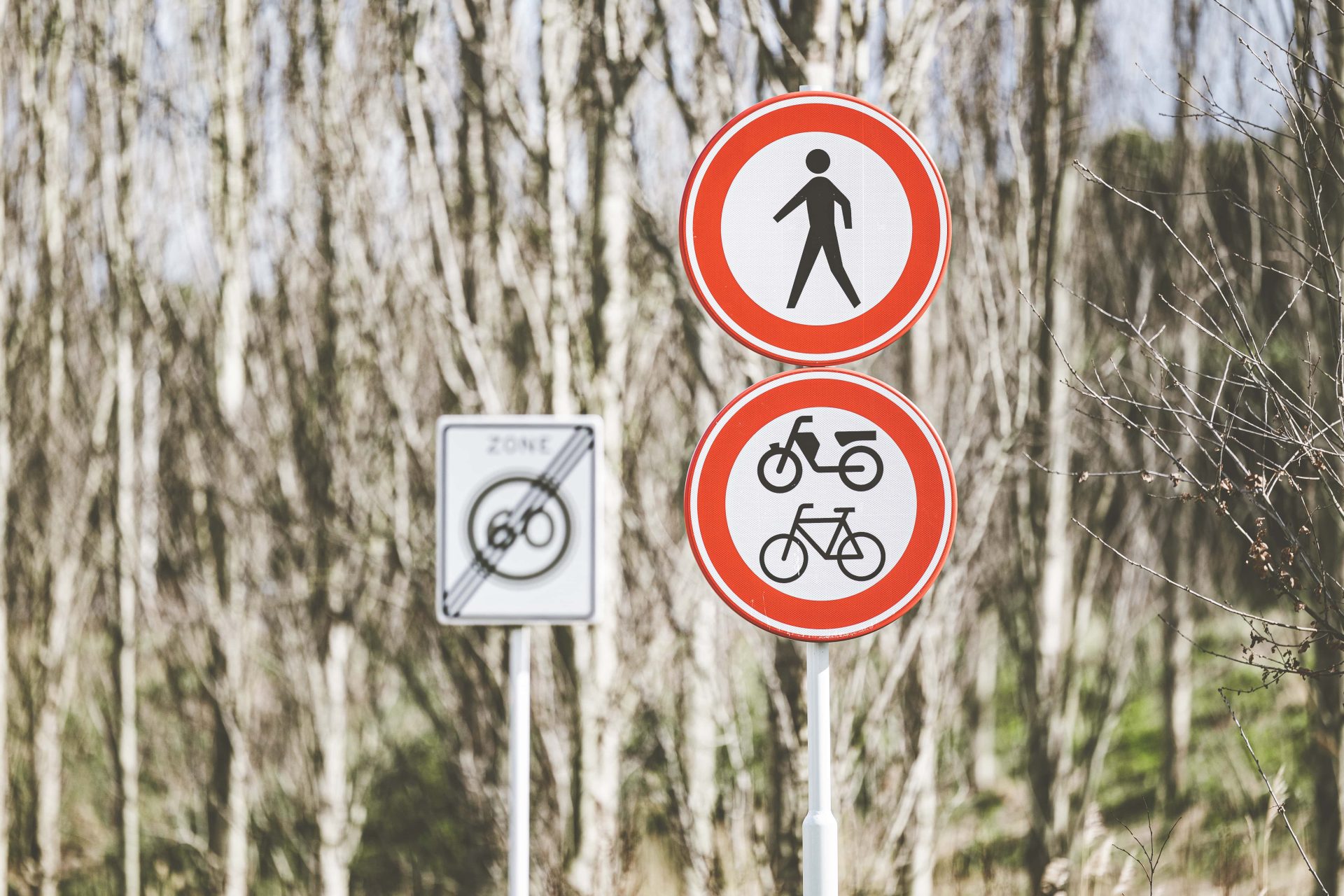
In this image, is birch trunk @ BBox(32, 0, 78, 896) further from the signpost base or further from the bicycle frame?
the bicycle frame

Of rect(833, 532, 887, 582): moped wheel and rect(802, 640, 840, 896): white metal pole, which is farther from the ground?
rect(833, 532, 887, 582): moped wheel

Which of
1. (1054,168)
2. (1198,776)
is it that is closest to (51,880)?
(1054,168)

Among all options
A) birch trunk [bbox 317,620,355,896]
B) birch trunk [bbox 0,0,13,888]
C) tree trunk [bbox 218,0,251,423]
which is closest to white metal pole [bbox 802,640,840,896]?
birch trunk [bbox 317,620,355,896]

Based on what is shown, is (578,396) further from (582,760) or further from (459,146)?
(459,146)

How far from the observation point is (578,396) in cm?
502

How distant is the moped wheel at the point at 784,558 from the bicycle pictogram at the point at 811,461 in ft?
0.29

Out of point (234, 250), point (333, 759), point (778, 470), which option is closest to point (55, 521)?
point (234, 250)

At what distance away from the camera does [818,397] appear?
6.56 ft

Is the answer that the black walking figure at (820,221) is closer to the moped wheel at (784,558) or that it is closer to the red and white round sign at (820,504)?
the red and white round sign at (820,504)

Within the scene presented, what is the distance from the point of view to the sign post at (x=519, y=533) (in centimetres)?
256

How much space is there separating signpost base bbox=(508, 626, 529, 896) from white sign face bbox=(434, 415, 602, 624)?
11cm

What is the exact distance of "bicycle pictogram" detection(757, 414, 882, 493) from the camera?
199 cm

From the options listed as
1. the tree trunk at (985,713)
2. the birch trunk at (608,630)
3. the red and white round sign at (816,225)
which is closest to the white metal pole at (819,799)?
the red and white round sign at (816,225)

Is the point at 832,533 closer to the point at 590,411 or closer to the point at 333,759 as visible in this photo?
the point at 590,411
